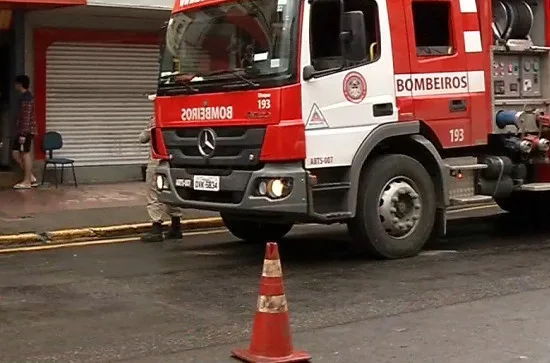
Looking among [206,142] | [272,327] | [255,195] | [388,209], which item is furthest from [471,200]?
[272,327]

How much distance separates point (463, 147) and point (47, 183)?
882cm

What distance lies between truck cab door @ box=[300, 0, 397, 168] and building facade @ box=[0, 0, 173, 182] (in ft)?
25.5

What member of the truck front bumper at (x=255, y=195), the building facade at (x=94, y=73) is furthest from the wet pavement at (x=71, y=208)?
the truck front bumper at (x=255, y=195)

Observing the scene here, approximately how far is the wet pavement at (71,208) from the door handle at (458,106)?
439 centimetres

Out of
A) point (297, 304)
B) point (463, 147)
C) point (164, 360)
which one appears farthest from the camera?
point (463, 147)

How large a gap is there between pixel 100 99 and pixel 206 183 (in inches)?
345

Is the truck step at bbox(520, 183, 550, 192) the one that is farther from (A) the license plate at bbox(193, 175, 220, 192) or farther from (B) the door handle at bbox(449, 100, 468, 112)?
(A) the license plate at bbox(193, 175, 220, 192)

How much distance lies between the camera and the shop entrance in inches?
661

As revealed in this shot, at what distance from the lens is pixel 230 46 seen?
30.3 feet

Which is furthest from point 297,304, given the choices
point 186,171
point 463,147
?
point 463,147

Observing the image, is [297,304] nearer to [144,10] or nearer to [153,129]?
[153,129]

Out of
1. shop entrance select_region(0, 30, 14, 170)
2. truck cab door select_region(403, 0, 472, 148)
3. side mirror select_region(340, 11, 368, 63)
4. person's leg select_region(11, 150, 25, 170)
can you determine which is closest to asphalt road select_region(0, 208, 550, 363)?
truck cab door select_region(403, 0, 472, 148)

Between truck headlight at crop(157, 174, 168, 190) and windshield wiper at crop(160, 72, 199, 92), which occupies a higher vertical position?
windshield wiper at crop(160, 72, 199, 92)

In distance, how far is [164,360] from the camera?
6.02 metres
